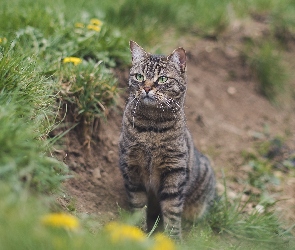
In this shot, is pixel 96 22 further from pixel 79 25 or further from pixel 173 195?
pixel 173 195

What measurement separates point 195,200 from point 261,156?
5.24 ft

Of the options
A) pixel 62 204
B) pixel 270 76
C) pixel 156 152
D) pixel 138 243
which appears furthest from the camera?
pixel 270 76

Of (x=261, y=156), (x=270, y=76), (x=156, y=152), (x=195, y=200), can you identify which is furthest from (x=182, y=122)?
(x=270, y=76)

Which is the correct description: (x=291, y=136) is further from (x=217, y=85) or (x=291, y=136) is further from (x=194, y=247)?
(x=194, y=247)

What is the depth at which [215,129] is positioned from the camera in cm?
563

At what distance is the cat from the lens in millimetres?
3615

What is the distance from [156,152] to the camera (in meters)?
3.64

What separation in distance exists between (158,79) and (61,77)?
841mm

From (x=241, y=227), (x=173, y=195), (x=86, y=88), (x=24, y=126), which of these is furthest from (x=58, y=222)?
(x=241, y=227)

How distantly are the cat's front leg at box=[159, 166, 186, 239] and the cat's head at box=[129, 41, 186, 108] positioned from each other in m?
0.50

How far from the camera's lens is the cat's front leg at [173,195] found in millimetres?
3701

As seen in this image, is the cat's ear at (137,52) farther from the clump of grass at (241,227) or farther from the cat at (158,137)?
the clump of grass at (241,227)

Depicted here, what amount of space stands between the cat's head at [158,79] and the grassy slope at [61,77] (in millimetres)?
539

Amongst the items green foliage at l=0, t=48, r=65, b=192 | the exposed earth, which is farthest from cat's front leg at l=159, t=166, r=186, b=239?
green foliage at l=0, t=48, r=65, b=192
